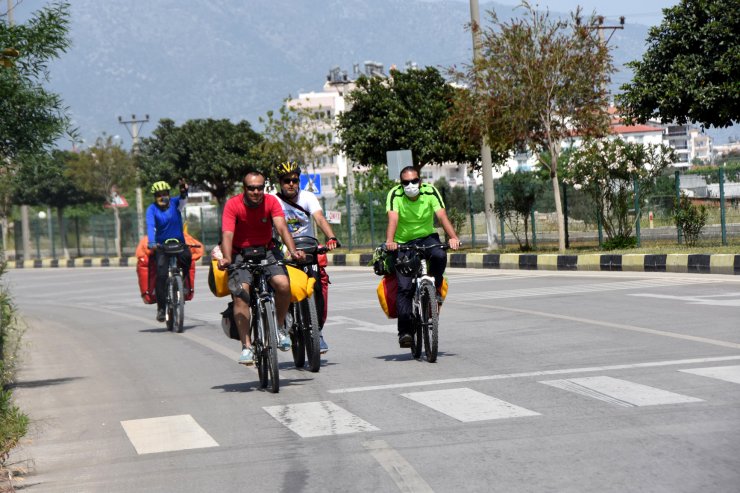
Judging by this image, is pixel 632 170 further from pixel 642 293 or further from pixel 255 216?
pixel 255 216

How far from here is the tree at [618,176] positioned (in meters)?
29.5

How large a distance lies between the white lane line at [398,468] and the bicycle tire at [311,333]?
11.7 ft

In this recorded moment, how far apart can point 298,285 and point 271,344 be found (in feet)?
2.16

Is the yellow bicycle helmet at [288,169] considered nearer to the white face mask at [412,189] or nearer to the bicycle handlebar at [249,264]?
the white face mask at [412,189]

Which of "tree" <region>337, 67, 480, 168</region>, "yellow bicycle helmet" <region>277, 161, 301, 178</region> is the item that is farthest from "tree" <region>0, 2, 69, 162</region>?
"tree" <region>337, 67, 480, 168</region>

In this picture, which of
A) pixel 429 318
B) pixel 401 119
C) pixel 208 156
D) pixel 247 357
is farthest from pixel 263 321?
pixel 208 156

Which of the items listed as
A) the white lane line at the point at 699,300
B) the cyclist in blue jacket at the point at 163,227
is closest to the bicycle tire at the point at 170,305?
the cyclist in blue jacket at the point at 163,227

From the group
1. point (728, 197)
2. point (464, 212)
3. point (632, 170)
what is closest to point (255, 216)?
point (728, 197)

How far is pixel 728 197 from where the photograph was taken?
27.0 meters

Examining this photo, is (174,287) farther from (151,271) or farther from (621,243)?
(621,243)

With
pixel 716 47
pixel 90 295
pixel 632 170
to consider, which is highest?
pixel 716 47

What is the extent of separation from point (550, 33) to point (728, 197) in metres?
6.50

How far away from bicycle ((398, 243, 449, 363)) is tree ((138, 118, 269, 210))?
4796 cm

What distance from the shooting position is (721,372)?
10.0 meters
